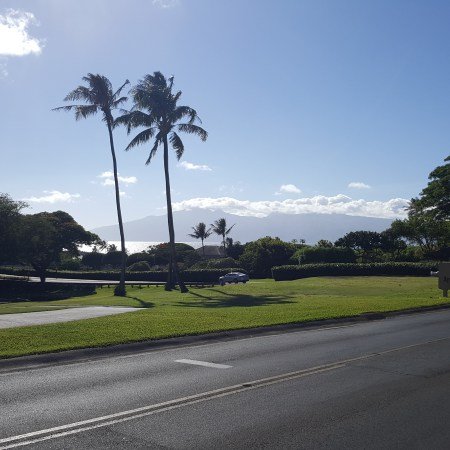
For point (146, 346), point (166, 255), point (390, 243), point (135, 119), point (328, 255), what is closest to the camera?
point (146, 346)

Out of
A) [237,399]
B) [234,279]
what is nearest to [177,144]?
[234,279]

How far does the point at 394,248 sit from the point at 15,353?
219 feet

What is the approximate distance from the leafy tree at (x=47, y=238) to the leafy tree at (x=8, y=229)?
1.16 m

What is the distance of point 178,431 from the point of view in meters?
6.47

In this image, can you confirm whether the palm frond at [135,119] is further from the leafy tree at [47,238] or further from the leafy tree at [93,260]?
the leafy tree at [93,260]

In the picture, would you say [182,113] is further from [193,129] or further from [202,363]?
[202,363]

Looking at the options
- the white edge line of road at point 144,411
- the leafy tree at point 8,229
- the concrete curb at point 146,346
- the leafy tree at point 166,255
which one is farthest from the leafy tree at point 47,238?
the white edge line of road at point 144,411

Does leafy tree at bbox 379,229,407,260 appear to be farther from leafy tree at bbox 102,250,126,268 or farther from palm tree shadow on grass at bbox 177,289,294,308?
leafy tree at bbox 102,250,126,268

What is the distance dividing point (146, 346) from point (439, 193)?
147 ft

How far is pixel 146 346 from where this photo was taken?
12.6m

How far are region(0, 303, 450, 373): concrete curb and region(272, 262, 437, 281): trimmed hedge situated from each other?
113 feet

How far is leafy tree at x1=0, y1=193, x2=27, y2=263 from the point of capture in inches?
2120

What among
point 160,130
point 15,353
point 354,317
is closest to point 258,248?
point 160,130

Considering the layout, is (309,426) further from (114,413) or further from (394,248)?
(394,248)
